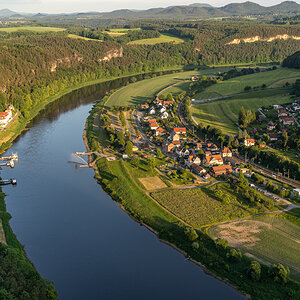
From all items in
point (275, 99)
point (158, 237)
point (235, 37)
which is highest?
point (235, 37)

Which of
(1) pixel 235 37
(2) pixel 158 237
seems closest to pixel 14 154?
(2) pixel 158 237

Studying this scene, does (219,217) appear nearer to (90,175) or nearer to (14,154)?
(90,175)

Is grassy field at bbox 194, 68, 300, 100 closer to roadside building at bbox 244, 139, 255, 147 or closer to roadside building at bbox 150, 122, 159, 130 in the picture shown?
roadside building at bbox 150, 122, 159, 130

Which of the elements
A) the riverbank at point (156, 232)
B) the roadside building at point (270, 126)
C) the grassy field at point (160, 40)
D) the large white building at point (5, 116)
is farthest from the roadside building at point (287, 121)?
the grassy field at point (160, 40)

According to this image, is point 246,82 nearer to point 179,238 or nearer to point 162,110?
point 162,110

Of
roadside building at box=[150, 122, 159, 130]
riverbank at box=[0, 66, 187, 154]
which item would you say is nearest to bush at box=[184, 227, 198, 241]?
roadside building at box=[150, 122, 159, 130]

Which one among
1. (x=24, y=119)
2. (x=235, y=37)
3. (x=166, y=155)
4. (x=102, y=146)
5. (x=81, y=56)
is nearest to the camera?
(x=166, y=155)

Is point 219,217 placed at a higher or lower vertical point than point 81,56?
lower
